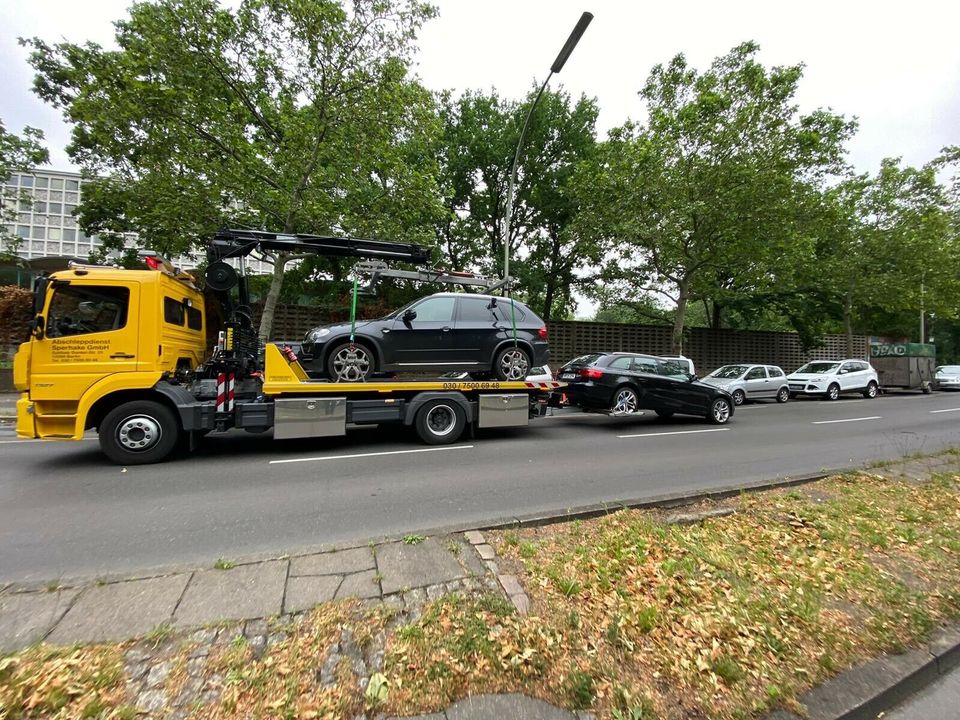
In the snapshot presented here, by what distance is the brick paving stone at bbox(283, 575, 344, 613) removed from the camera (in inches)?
107

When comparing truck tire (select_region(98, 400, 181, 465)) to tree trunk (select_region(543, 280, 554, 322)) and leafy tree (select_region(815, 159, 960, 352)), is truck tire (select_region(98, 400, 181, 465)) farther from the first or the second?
leafy tree (select_region(815, 159, 960, 352))

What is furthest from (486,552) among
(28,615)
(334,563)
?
(28,615)

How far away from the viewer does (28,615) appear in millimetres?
2674

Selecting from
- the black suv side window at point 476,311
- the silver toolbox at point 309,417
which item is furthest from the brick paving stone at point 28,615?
the black suv side window at point 476,311

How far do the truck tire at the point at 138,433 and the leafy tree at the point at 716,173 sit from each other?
1458 centimetres

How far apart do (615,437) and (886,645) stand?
6707 millimetres

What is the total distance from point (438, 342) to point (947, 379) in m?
29.7

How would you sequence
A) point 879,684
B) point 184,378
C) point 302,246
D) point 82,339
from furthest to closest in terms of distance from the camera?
point 302,246 → point 184,378 → point 82,339 → point 879,684

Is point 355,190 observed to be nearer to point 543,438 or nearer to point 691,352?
point 543,438

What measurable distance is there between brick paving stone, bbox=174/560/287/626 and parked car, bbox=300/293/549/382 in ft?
14.9

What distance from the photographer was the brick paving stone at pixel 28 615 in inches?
96.7

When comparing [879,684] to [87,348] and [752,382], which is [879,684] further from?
[752,382]

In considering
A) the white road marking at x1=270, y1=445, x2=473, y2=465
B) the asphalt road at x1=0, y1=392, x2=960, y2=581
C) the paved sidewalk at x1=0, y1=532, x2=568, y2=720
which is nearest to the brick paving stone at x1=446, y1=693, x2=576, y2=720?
the paved sidewalk at x1=0, y1=532, x2=568, y2=720

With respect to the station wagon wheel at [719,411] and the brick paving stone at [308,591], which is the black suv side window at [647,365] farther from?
the brick paving stone at [308,591]
